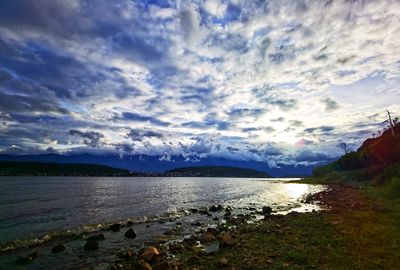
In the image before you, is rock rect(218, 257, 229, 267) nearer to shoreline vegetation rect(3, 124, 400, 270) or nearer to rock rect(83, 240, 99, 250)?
shoreline vegetation rect(3, 124, 400, 270)

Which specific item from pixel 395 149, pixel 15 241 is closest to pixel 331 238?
pixel 15 241

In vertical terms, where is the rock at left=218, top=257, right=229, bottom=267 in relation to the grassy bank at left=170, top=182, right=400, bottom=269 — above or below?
below

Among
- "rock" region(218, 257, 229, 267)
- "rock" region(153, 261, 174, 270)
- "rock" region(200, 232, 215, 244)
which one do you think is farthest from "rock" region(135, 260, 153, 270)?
"rock" region(200, 232, 215, 244)

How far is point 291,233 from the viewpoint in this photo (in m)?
32.2

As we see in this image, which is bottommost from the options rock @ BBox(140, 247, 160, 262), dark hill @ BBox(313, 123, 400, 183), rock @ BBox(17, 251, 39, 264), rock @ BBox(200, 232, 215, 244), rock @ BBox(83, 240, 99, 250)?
rock @ BBox(17, 251, 39, 264)

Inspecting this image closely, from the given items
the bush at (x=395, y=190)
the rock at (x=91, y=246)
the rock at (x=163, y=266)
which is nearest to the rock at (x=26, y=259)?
the rock at (x=91, y=246)

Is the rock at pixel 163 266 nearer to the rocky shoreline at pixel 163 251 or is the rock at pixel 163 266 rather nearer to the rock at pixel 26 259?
the rocky shoreline at pixel 163 251

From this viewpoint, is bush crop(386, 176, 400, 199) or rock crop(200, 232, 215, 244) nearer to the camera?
rock crop(200, 232, 215, 244)

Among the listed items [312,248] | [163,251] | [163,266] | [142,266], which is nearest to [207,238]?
[163,251]

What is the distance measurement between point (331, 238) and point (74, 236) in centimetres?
2778

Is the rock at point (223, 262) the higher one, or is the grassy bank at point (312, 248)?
the grassy bank at point (312, 248)

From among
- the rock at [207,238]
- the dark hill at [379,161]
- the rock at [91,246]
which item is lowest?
the rock at [91,246]

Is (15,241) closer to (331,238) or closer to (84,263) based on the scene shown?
(84,263)

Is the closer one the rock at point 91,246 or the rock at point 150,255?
the rock at point 150,255
